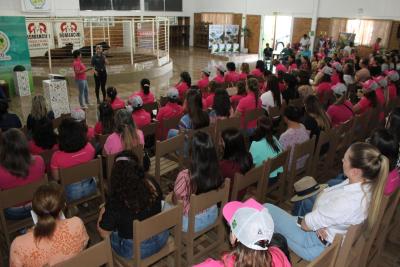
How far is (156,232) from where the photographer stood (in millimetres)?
2170

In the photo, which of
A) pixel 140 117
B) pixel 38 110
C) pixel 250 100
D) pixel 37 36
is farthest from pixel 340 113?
pixel 37 36

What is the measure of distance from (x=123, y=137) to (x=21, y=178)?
40.3 inches

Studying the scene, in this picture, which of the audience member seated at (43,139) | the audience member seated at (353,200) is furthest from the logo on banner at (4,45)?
the audience member seated at (353,200)

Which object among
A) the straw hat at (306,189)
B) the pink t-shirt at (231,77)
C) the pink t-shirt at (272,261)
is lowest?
the straw hat at (306,189)

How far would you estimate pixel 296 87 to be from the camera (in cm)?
636

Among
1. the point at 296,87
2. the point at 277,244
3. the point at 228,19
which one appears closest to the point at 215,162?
the point at 277,244

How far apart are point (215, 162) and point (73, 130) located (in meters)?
1.42

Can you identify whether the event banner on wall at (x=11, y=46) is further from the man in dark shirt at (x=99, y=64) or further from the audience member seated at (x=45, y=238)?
the audience member seated at (x=45, y=238)

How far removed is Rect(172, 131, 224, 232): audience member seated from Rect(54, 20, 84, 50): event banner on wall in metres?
11.4

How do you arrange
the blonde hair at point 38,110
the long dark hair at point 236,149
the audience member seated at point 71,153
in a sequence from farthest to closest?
the blonde hair at point 38,110
the audience member seated at point 71,153
the long dark hair at point 236,149

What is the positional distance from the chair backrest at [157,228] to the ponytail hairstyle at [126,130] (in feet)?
4.29

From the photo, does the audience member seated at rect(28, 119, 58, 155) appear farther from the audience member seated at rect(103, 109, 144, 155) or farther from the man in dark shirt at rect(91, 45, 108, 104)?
the man in dark shirt at rect(91, 45, 108, 104)

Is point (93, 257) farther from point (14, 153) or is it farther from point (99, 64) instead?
point (99, 64)

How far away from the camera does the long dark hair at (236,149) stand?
2918mm
